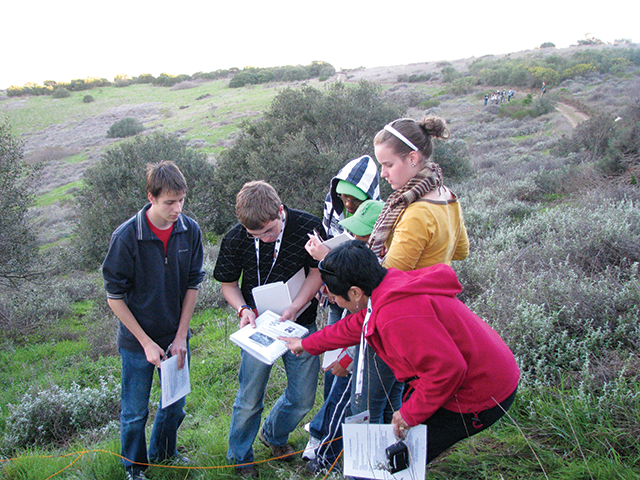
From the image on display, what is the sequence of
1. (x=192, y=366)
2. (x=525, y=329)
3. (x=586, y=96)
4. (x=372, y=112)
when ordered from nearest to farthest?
(x=525, y=329) < (x=192, y=366) < (x=372, y=112) < (x=586, y=96)

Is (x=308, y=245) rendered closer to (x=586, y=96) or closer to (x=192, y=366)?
(x=192, y=366)

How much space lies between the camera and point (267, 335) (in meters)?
2.47

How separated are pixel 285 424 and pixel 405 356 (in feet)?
4.78

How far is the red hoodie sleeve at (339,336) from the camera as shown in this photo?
210 cm

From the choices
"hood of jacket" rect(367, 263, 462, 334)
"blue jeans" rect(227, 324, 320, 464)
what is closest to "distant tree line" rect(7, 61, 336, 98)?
"blue jeans" rect(227, 324, 320, 464)

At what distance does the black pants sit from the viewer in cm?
188

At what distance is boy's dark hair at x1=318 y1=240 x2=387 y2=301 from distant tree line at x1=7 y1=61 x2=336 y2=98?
5176 centimetres

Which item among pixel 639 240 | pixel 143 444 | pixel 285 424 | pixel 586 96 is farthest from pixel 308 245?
pixel 586 96

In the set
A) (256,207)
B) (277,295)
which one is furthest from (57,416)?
(256,207)

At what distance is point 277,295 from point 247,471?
4.04ft

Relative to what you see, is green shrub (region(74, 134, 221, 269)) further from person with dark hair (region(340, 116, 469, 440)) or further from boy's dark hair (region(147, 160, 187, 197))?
person with dark hair (region(340, 116, 469, 440))

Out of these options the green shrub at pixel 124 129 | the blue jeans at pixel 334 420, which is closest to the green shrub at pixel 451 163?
the blue jeans at pixel 334 420

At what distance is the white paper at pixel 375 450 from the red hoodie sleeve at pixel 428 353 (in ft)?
0.71

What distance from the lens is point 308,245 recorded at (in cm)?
249
